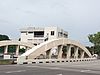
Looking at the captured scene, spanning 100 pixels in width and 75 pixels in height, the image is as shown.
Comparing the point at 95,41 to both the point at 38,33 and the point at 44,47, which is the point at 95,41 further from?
the point at 44,47

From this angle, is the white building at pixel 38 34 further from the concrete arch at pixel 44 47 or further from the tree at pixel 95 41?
the concrete arch at pixel 44 47

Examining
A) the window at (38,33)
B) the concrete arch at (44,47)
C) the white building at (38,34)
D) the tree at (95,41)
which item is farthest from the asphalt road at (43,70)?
the window at (38,33)

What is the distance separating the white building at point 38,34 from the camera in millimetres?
112300

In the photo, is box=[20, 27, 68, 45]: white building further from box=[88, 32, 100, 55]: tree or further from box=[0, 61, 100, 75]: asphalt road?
box=[0, 61, 100, 75]: asphalt road

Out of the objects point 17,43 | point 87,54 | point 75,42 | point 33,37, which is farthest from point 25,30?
point 75,42

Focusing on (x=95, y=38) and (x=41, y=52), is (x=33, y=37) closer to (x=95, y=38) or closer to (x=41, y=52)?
(x=95, y=38)

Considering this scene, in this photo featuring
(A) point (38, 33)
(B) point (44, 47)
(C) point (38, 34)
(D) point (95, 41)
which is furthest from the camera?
(C) point (38, 34)

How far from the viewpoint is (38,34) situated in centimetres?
11875

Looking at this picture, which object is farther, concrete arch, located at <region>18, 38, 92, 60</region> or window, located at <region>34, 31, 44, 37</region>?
window, located at <region>34, 31, 44, 37</region>

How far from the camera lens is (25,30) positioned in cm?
12019

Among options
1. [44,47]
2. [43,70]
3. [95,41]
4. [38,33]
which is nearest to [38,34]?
[38,33]

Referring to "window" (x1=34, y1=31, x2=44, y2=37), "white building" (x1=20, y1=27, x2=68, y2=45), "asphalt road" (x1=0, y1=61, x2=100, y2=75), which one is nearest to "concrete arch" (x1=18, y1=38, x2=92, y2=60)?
"asphalt road" (x1=0, y1=61, x2=100, y2=75)

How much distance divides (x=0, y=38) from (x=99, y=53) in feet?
163

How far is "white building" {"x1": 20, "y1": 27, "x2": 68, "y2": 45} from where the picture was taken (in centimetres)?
11230
